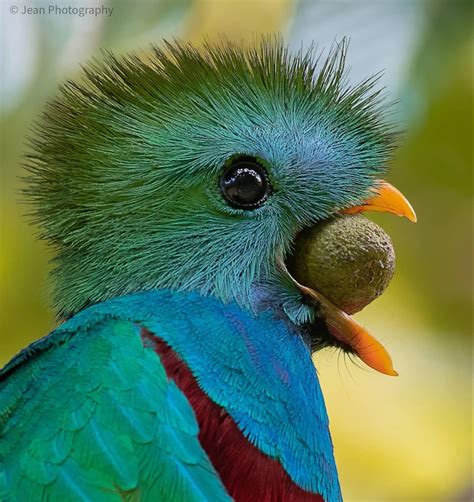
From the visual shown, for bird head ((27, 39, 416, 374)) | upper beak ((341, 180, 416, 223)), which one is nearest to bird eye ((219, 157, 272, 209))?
bird head ((27, 39, 416, 374))

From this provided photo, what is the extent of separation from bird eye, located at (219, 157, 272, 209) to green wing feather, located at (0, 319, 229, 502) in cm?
24

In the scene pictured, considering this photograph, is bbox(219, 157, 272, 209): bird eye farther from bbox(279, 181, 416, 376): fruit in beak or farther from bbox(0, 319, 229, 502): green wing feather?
bbox(0, 319, 229, 502): green wing feather

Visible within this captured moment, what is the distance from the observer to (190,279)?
109 cm

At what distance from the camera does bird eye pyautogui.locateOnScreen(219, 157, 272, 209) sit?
42.9 inches

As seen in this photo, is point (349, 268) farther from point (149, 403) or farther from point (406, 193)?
point (406, 193)

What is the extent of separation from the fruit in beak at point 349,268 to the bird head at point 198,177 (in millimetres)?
10

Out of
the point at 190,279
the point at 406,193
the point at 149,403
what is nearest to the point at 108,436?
the point at 149,403

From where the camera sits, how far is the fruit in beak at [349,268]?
1.07 metres

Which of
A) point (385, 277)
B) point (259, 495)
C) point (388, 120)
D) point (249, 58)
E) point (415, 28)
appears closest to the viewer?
point (259, 495)

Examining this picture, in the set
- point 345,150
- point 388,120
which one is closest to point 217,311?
point 345,150

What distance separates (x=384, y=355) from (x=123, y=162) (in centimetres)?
48

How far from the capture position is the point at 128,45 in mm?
2127

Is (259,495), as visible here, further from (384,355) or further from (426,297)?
(426,297)

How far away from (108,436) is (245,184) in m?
0.39
